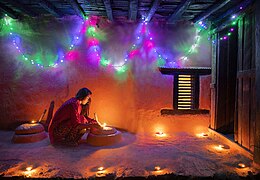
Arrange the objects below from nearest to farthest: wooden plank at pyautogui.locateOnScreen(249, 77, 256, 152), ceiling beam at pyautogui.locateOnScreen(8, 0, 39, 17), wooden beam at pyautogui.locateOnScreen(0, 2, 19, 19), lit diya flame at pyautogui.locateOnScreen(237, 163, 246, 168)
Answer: lit diya flame at pyautogui.locateOnScreen(237, 163, 246, 168), wooden plank at pyautogui.locateOnScreen(249, 77, 256, 152), ceiling beam at pyautogui.locateOnScreen(8, 0, 39, 17), wooden beam at pyautogui.locateOnScreen(0, 2, 19, 19)

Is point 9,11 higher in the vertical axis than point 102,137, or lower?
higher

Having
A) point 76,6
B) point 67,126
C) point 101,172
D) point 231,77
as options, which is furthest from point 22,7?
point 231,77

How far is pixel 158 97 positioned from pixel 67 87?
337 cm

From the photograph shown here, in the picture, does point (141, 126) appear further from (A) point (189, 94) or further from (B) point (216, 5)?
(B) point (216, 5)

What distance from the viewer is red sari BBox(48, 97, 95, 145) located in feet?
17.7

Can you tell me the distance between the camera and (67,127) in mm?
5387

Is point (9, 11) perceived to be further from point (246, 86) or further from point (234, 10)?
point (246, 86)

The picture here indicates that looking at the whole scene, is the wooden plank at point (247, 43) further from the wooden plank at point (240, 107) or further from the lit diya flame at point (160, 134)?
the lit diya flame at point (160, 134)

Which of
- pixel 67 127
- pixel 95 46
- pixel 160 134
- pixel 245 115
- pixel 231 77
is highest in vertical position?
pixel 95 46

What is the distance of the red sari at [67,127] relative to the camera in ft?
17.7

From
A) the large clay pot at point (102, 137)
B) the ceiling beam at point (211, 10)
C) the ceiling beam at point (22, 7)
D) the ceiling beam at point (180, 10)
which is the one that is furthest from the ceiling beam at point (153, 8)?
the ceiling beam at point (22, 7)

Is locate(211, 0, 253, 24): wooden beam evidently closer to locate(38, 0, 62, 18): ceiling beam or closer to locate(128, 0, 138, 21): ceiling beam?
locate(128, 0, 138, 21): ceiling beam

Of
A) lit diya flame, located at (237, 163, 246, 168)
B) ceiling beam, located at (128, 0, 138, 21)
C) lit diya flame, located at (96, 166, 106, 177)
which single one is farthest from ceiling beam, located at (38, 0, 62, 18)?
lit diya flame, located at (237, 163, 246, 168)

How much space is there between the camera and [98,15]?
6.97 m
